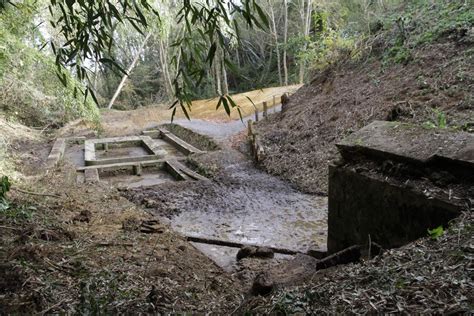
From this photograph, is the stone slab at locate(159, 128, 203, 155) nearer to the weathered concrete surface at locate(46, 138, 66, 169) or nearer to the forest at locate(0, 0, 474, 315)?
the forest at locate(0, 0, 474, 315)

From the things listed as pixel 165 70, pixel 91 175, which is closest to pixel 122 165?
pixel 91 175

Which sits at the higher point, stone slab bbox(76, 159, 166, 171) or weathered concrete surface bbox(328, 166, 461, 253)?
weathered concrete surface bbox(328, 166, 461, 253)

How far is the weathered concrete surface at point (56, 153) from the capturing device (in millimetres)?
10836

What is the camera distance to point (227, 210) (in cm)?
736

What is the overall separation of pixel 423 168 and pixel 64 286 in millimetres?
2757

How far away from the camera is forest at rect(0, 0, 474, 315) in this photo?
6.63 feet

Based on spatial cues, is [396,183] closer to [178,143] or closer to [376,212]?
[376,212]

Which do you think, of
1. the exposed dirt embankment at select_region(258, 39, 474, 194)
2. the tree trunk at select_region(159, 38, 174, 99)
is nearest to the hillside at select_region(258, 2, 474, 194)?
the exposed dirt embankment at select_region(258, 39, 474, 194)

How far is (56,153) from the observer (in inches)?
481

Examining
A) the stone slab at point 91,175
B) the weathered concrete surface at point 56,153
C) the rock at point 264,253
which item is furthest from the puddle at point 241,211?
the weathered concrete surface at point 56,153

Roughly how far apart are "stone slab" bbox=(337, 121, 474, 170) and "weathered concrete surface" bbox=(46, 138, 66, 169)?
8.78 meters

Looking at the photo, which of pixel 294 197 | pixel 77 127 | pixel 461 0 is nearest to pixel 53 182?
pixel 294 197

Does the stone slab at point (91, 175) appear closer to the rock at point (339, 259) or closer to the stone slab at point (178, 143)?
the stone slab at point (178, 143)

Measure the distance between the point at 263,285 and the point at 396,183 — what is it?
132 centimetres
